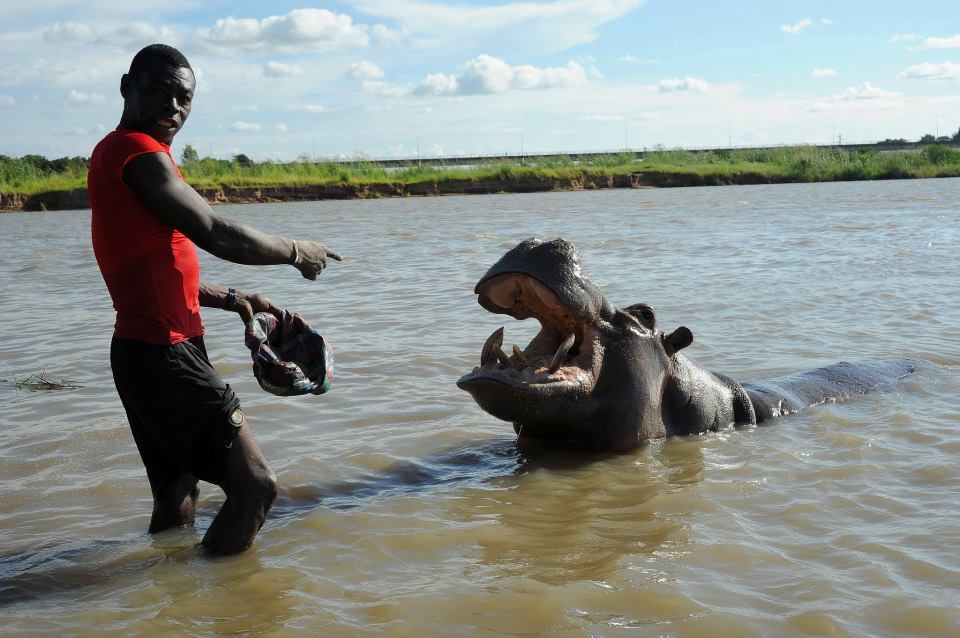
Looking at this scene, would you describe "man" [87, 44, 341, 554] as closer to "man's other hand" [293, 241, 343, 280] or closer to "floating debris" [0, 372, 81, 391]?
"man's other hand" [293, 241, 343, 280]

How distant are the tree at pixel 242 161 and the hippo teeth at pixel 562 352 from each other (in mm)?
38393

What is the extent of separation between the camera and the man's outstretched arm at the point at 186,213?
9.63 ft

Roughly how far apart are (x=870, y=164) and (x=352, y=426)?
45.4 meters

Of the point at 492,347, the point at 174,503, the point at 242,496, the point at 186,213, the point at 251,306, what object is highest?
the point at 186,213

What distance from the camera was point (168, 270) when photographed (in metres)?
3.12

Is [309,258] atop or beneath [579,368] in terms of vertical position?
atop

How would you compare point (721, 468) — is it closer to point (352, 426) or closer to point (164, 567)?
point (352, 426)

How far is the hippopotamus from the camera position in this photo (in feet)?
13.0

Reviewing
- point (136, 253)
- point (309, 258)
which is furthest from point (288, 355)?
point (136, 253)

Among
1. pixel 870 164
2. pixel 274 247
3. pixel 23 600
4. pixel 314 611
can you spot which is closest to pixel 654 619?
pixel 314 611

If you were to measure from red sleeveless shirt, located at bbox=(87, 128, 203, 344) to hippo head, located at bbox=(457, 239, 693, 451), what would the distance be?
4.16ft

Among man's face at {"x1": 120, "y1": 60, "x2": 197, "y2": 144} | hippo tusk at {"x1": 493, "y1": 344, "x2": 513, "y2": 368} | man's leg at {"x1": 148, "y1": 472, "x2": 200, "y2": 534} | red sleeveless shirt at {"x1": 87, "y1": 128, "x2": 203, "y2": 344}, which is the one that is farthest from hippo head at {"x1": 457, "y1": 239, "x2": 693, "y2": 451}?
man's face at {"x1": 120, "y1": 60, "x2": 197, "y2": 144}

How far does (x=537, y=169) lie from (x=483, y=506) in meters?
37.9

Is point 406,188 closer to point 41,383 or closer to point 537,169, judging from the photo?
point 537,169
